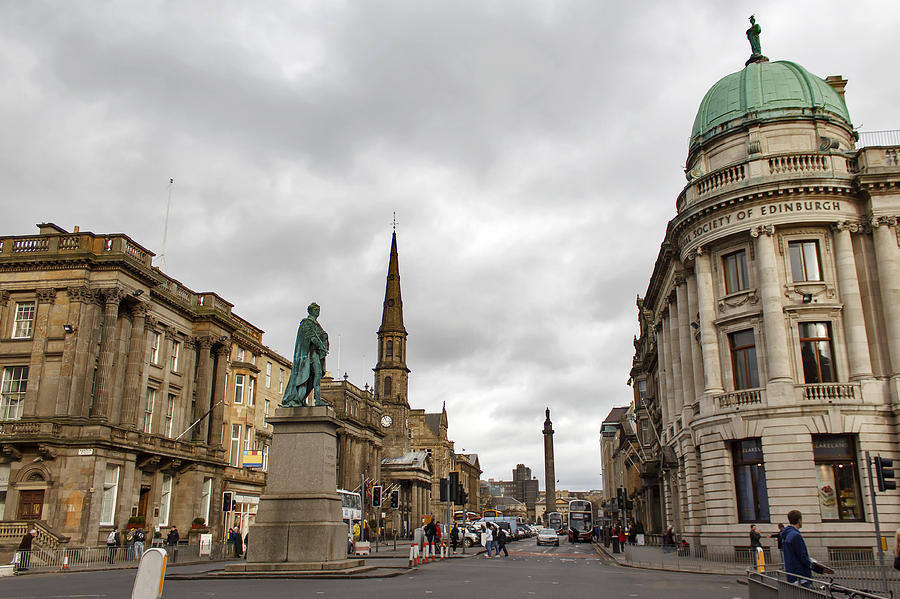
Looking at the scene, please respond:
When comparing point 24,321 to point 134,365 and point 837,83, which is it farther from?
point 837,83

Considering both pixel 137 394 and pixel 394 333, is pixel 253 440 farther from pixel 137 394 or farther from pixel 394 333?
pixel 394 333

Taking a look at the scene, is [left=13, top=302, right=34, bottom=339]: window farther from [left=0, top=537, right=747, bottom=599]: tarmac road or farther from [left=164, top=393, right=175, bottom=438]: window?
[left=0, top=537, right=747, bottom=599]: tarmac road

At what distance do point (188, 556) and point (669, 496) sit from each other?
95.5ft

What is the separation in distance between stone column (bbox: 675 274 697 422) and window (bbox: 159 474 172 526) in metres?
31.2

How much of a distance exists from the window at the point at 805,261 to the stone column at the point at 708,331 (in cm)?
381

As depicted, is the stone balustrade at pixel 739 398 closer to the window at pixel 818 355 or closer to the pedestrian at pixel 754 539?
the window at pixel 818 355

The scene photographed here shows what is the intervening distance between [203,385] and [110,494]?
11860mm

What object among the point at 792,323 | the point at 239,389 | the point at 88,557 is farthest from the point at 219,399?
the point at 792,323

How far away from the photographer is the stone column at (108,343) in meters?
37.0

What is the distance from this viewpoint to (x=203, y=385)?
4775cm

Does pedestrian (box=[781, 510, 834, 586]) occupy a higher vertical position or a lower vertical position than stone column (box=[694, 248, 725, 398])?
lower

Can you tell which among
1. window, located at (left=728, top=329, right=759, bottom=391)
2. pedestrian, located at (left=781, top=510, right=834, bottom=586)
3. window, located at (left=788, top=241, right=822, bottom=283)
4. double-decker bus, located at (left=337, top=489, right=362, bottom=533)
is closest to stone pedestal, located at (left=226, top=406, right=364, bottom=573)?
pedestrian, located at (left=781, top=510, right=834, bottom=586)

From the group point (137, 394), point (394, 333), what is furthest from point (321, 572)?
point (394, 333)

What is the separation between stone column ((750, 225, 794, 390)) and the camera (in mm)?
29781
